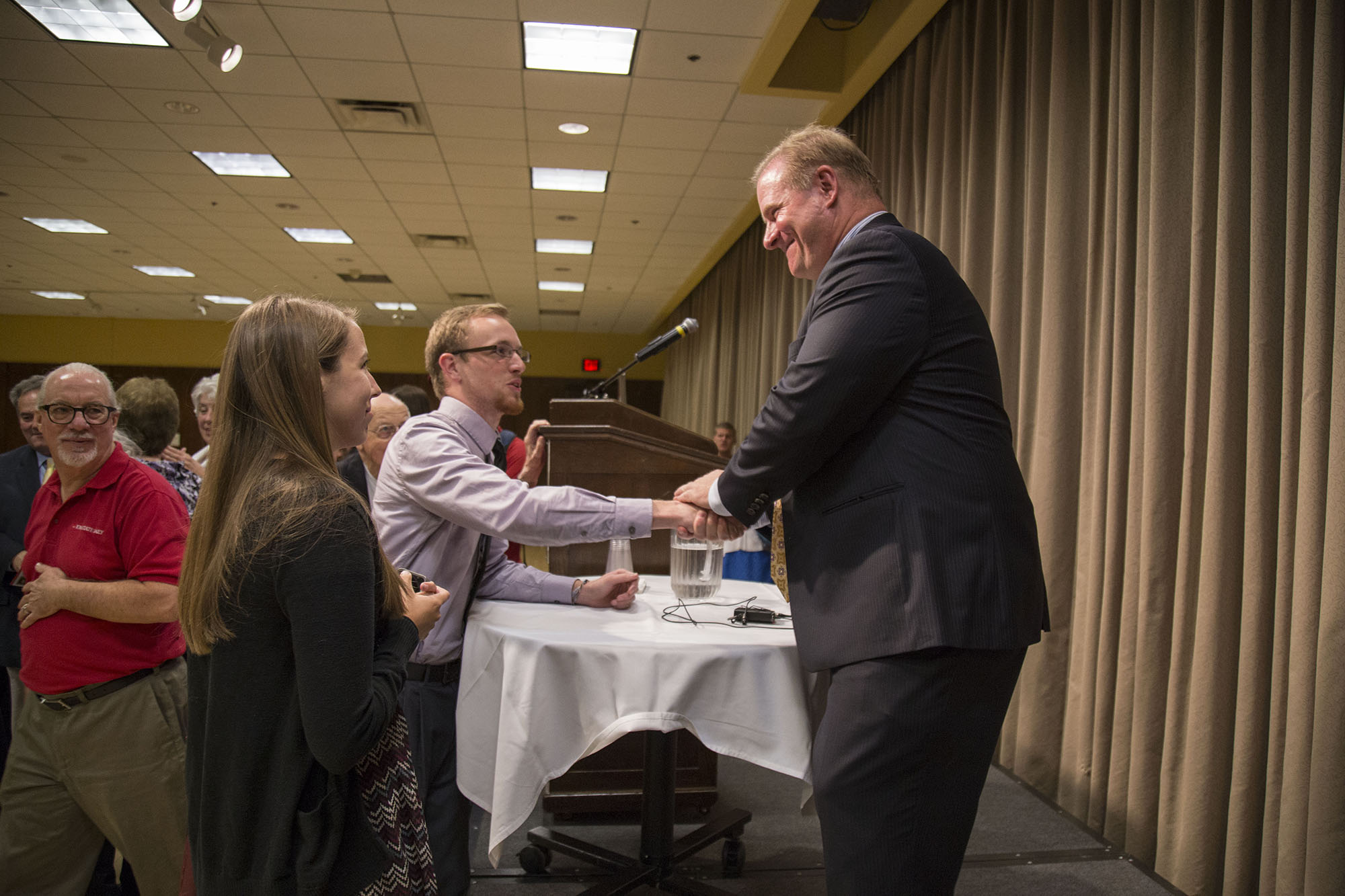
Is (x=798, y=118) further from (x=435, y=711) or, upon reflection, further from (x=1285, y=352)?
(x=435, y=711)

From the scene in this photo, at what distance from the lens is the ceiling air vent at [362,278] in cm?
1075

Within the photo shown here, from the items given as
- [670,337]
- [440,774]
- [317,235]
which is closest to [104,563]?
[440,774]

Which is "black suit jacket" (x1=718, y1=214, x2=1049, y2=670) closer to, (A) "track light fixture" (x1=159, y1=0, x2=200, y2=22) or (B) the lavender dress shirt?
(B) the lavender dress shirt

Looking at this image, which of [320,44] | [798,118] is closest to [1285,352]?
[798,118]

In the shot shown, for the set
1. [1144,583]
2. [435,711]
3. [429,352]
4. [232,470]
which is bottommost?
[435,711]

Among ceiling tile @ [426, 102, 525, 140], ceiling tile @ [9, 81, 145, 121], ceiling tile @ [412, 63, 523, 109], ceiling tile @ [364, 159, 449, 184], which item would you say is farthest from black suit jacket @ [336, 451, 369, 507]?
ceiling tile @ [364, 159, 449, 184]

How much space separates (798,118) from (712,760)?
4.34m

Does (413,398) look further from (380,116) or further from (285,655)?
(285,655)

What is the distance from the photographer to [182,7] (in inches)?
141

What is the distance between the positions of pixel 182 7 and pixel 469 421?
107 inches

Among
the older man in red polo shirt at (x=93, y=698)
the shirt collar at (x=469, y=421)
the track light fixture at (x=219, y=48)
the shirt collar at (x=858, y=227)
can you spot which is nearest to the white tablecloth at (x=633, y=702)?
the shirt collar at (x=469, y=421)

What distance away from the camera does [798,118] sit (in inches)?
226

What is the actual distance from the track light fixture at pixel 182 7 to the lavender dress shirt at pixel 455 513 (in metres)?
2.69

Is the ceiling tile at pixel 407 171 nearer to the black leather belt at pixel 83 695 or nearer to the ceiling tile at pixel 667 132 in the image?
the ceiling tile at pixel 667 132
